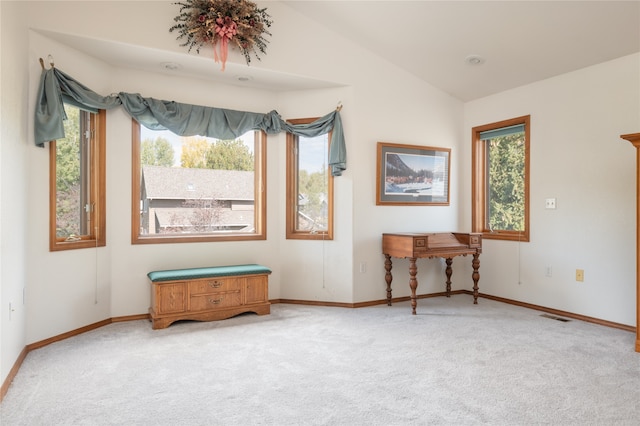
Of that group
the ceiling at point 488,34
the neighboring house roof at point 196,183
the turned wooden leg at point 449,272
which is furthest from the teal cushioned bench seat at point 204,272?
the ceiling at point 488,34

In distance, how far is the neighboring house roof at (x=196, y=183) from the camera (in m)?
4.11

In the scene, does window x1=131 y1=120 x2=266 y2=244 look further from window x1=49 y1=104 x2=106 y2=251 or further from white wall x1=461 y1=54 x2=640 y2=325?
white wall x1=461 y1=54 x2=640 y2=325

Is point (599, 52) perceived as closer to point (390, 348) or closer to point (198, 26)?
point (390, 348)

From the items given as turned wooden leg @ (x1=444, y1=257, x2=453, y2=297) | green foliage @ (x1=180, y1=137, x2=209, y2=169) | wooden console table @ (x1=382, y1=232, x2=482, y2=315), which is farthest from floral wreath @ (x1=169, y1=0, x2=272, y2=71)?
turned wooden leg @ (x1=444, y1=257, x2=453, y2=297)

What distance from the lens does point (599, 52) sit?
3.66m

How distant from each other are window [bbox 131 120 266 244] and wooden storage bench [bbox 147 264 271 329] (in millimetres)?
463

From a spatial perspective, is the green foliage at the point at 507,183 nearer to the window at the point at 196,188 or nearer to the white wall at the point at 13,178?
the window at the point at 196,188

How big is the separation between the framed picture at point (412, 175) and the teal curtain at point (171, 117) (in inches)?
20.4

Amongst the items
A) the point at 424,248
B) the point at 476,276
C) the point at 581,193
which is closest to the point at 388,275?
the point at 424,248

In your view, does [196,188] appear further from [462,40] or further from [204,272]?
[462,40]

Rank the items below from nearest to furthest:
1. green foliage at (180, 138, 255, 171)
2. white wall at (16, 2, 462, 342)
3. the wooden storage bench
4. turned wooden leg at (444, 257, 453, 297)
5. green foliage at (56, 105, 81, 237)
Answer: white wall at (16, 2, 462, 342)
green foliage at (56, 105, 81, 237)
the wooden storage bench
green foliage at (180, 138, 255, 171)
turned wooden leg at (444, 257, 453, 297)

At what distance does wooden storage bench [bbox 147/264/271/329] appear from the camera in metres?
3.67

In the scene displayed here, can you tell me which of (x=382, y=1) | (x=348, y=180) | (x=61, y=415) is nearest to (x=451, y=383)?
(x=61, y=415)

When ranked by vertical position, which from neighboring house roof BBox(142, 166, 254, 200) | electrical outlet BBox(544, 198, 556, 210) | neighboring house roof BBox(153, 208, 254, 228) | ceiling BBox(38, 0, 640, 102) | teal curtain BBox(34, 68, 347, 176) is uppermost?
ceiling BBox(38, 0, 640, 102)
